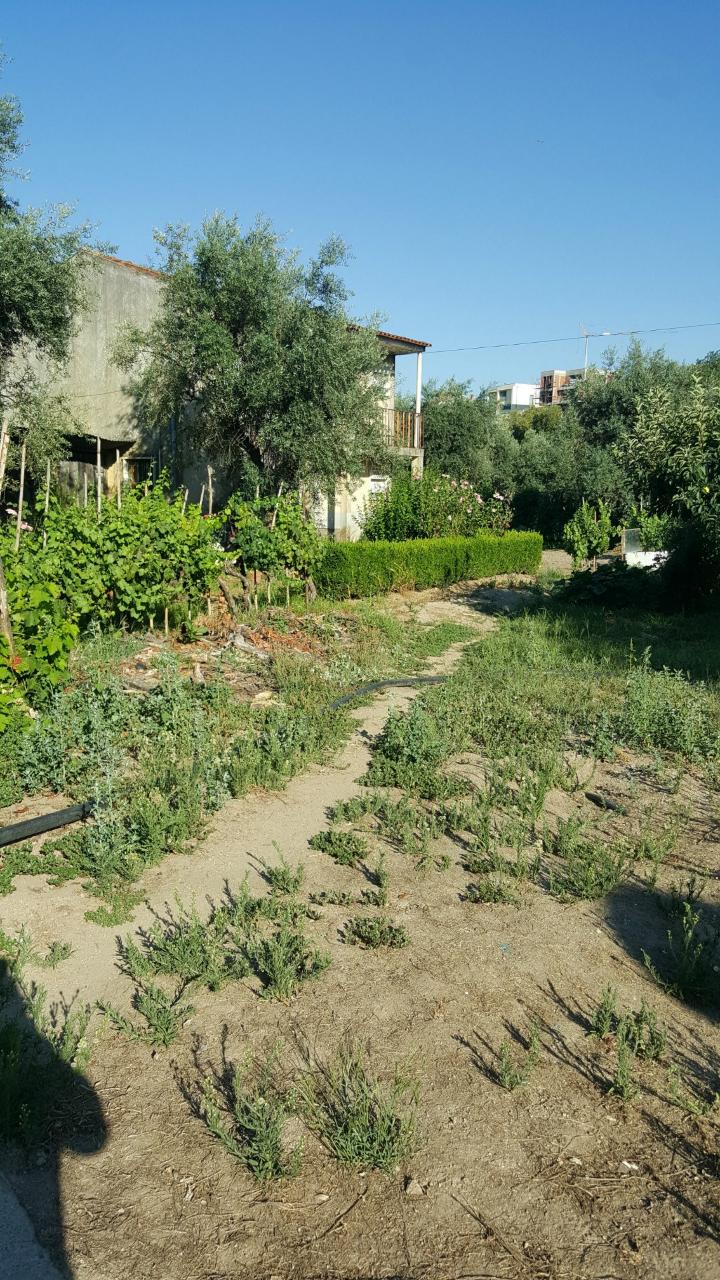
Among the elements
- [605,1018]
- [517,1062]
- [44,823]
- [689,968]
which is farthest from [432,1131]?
[44,823]

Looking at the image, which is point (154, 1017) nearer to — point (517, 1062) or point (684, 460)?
point (517, 1062)

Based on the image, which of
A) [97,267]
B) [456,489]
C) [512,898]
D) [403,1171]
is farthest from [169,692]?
[456,489]

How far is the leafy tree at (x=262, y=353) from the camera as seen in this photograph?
16672mm

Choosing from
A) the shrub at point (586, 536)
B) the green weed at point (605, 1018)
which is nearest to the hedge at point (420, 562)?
the shrub at point (586, 536)

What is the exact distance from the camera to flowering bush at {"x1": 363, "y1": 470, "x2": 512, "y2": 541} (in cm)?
2066

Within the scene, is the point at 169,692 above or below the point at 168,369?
below

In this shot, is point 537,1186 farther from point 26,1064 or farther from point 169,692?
point 169,692

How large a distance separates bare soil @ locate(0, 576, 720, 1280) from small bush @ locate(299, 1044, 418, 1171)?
2.2 inches

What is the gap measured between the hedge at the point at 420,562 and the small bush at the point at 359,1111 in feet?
39.8

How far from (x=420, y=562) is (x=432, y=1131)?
14.6 meters

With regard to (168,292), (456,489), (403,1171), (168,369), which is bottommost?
(403,1171)

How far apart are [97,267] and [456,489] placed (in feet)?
30.3

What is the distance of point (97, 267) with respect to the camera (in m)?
15.9

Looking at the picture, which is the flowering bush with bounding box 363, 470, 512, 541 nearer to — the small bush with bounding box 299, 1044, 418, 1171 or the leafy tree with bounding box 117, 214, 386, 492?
the leafy tree with bounding box 117, 214, 386, 492
